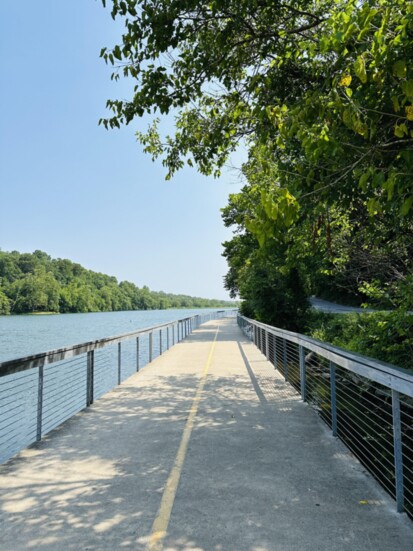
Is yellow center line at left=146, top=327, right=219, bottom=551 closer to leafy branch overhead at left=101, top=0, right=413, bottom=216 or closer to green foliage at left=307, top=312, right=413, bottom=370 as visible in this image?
leafy branch overhead at left=101, top=0, right=413, bottom=216

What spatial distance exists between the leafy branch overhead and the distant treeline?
12317cm

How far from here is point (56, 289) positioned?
129875mm

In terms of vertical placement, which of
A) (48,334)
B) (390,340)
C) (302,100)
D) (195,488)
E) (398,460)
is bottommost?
(48,334)

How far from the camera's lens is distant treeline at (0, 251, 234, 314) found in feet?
398

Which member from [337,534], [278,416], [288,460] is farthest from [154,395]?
[337,534]

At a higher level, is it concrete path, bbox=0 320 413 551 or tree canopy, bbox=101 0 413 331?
tree canopy, bbox=101 0 413 331

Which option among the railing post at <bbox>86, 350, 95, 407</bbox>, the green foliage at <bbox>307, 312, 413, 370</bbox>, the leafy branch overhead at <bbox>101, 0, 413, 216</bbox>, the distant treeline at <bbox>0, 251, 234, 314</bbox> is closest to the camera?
the leafy branch overhead at <bbox>101, 0, 413, 216</bbox>

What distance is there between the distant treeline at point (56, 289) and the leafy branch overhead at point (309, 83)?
12317 centimetres

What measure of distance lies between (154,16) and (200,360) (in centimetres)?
1082

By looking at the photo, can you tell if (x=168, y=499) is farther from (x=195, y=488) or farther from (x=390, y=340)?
(x=390, y=340)

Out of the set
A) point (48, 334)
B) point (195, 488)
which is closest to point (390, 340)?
point (195, 488)

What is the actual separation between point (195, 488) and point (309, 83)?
5455 mm

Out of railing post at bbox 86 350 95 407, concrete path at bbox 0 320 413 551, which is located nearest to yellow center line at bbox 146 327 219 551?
concrete path at bbox 0 320 413 551

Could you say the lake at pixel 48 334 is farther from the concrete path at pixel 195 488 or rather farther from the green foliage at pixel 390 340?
the green foliage at pixel 390 340
